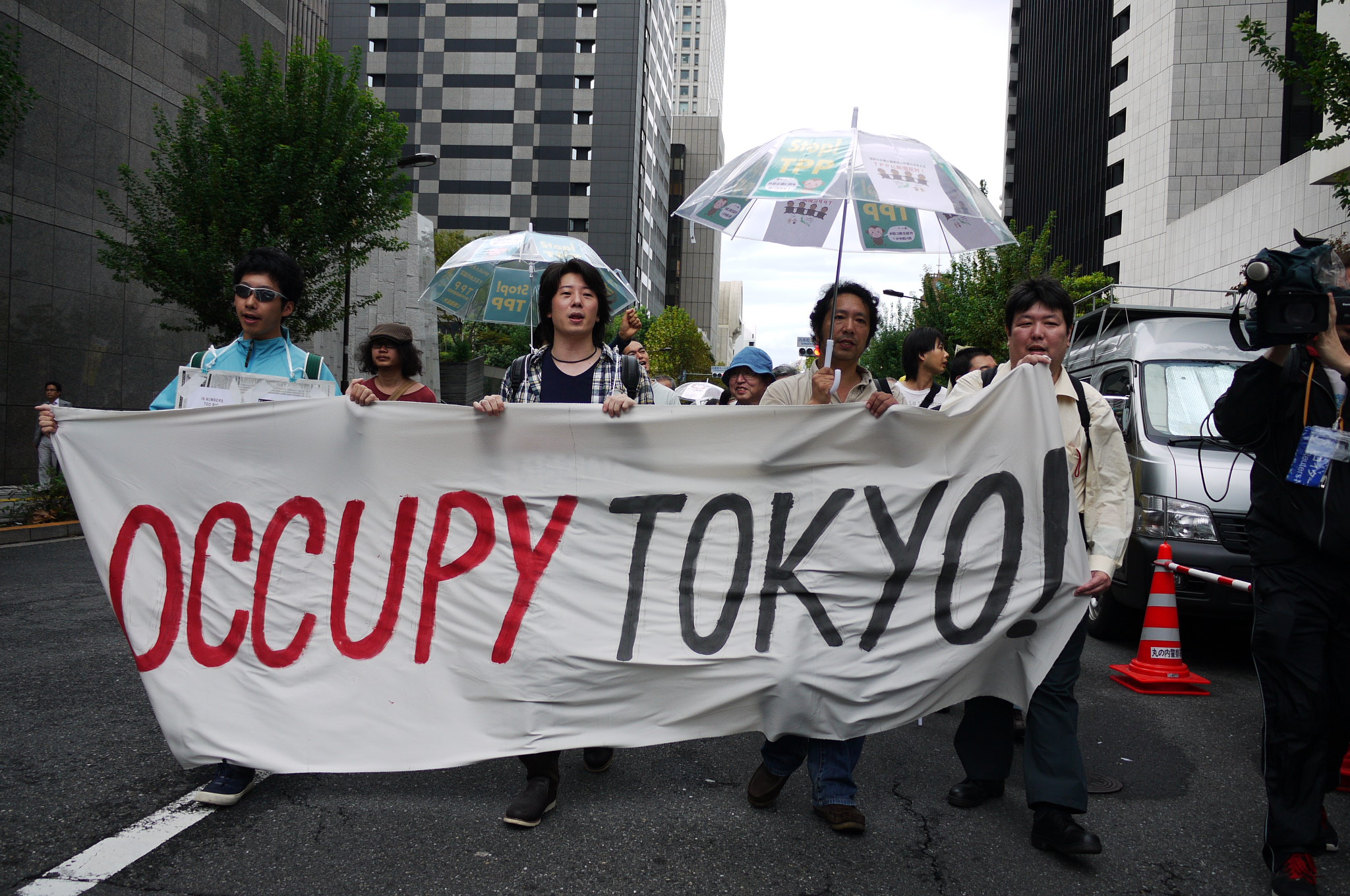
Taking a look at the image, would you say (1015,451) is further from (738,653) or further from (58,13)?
(58,13)

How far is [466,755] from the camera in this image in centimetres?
358

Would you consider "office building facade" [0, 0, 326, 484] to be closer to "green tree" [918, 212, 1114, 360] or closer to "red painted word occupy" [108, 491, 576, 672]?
"red painted word occupy" [108, 491, 576, 672]

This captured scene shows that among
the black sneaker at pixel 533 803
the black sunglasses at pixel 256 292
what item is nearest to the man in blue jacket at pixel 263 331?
the black sunglasses at pixel 256 292

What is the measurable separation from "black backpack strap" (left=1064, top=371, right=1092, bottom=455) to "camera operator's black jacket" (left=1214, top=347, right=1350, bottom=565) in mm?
460

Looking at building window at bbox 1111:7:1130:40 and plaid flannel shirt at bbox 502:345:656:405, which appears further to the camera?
building window at bbox 1111:7:1130:40

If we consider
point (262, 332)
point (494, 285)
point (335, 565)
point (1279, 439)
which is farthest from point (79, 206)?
point (1279, 439)

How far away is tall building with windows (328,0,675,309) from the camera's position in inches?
3268

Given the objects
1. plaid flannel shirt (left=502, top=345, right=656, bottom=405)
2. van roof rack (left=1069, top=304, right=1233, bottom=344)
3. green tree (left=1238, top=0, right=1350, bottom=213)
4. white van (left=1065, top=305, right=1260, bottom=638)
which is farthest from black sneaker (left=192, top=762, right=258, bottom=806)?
green tree (left=1238, top=0, right=1350, bottom=213)

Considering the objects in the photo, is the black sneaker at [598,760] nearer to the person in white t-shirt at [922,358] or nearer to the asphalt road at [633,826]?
the asphalt road at [633,826]

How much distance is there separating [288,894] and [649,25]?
92.6 metres

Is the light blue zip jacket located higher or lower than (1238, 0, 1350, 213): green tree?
lower

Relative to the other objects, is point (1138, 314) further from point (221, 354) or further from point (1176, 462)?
point (221, 354)

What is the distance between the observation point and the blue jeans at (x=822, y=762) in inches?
140

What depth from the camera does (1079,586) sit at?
3.55m
